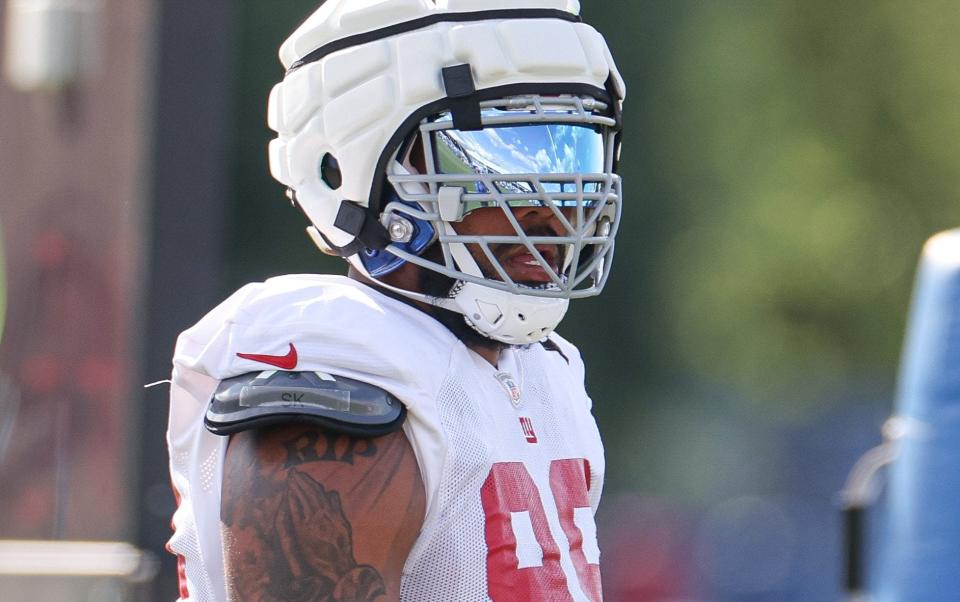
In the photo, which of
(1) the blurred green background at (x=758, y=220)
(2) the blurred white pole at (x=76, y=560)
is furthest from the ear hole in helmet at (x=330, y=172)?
(1) the blurred green background at (x=758, y=220)

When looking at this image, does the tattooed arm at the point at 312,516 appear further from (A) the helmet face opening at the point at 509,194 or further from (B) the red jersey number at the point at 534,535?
(A) the helmet face opening at the point at 509,194

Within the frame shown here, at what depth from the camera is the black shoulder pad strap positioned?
189 centimetres

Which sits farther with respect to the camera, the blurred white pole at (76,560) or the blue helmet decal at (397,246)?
the blurred white pole at (76,560)

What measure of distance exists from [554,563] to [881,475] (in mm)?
3248

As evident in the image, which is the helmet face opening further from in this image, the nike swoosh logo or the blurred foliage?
the blurred foliage

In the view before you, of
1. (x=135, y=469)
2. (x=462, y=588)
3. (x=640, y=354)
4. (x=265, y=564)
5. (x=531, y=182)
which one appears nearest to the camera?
(x=265, y=564)

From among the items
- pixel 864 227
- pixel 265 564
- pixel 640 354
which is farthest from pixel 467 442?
pixel 864 227

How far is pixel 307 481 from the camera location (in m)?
1.89

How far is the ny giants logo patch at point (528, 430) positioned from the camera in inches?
89.0

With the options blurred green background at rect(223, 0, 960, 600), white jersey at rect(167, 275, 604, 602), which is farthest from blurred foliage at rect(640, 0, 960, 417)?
white jersey at rect(167, 275, 604, 602)

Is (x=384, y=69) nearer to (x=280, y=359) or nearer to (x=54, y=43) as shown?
(x=280, y=359)

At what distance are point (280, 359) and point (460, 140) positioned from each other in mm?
475

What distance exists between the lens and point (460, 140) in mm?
2230

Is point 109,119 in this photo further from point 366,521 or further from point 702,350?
point 702,350
